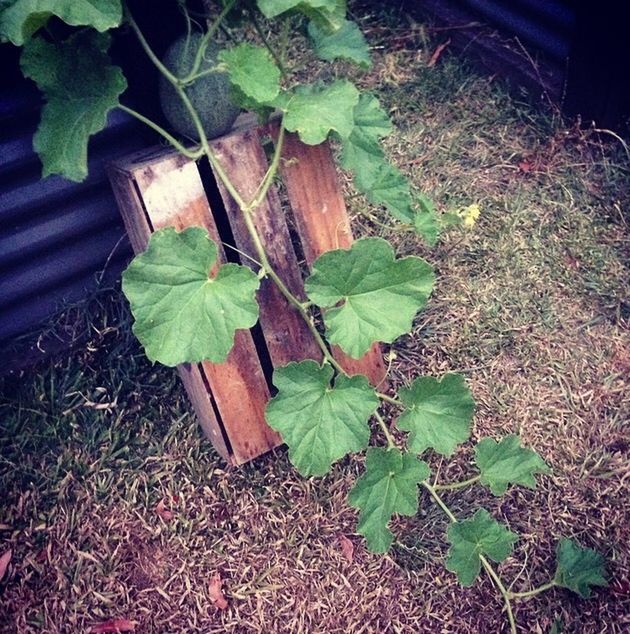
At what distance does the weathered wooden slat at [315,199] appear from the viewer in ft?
5.88

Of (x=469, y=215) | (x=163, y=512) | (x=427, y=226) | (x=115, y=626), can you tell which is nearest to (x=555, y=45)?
(x=469, y=215)

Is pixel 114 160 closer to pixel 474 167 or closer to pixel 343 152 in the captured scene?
pixel 343 152

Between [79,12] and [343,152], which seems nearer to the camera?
[79,12]

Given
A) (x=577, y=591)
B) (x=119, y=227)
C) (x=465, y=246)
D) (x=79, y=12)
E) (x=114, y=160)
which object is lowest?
(x=577, y=591)

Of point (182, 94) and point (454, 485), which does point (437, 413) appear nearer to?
point (454, 485)

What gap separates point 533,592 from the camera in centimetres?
172

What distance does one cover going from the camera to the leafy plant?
1.46 metres

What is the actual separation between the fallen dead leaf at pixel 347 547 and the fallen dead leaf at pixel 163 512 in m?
0.46

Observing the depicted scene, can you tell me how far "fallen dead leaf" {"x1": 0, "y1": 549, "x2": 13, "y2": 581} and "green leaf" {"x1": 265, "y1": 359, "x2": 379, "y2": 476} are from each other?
2.61 ft

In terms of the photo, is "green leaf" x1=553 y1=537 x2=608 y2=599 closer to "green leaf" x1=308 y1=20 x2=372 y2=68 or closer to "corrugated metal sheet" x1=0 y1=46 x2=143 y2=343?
"green leaf" x1=308 y1=20 x2=372 y2=68

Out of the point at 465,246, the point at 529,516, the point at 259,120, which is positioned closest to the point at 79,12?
the point at 259,120

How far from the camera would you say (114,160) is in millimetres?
1797

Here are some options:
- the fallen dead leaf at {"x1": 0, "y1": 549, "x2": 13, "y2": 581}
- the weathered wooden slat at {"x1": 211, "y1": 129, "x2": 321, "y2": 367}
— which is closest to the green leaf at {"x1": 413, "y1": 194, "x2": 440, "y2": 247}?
the weathered wooden slat at {"x1": 211, "y1": 129, "x2": 321, "y2": 367}

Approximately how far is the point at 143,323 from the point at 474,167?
1.43 metres
